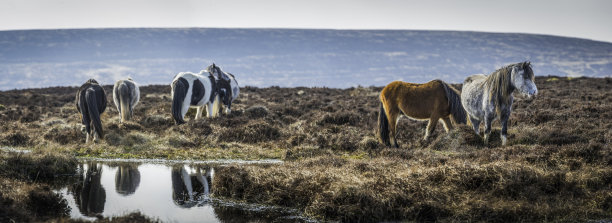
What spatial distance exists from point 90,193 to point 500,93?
28.6 feet

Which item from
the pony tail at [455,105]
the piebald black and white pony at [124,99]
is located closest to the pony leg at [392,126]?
the pony tail at [455,105]

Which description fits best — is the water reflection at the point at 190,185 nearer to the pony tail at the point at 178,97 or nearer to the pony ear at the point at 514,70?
the pony tail at the point at 178,97

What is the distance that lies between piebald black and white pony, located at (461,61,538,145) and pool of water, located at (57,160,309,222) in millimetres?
6302

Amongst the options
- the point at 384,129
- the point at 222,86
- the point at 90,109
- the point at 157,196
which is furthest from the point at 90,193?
the point at 222,86

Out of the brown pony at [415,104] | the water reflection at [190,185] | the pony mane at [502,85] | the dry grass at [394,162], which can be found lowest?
the water reflection at [190,185]

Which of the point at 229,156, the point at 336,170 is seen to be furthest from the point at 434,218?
the point at 229,156

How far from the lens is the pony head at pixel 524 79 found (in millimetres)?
10914

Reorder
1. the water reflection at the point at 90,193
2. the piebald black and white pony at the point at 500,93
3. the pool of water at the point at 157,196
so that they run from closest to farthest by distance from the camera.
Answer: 1. the pool of water at the point at 157,196
2. the water reflection at the point at 90,193
3. the piebald black and white pony at the point at 500,93

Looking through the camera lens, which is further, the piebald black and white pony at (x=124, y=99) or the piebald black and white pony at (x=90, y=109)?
the piebald black and white pony at (x=124, y=99)

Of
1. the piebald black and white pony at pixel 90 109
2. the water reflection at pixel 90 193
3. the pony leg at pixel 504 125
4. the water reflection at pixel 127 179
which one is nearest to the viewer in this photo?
the water reflection at pixel 90 193

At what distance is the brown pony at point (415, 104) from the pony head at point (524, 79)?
6.05ft

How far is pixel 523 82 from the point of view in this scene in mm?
11062

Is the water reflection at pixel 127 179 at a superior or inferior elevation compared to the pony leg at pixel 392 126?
inferior

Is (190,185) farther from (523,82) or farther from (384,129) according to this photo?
(523,82)
